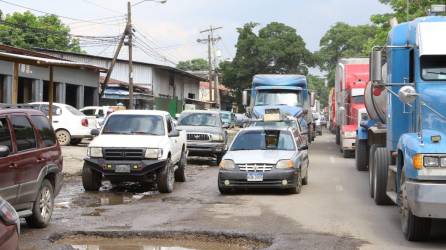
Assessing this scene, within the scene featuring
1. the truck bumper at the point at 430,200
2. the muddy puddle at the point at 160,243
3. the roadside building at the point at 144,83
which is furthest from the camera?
the roadside building at the point at 144,83

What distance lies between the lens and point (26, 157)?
9.45m

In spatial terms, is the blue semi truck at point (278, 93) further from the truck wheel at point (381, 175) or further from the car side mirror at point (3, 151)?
the car side mirror at point (3, 151)

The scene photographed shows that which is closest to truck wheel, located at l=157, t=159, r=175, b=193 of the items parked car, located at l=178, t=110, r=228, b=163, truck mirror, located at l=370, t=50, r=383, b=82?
truck mirror, located at l=370, t=50, r=383, b=82

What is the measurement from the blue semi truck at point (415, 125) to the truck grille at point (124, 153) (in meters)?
4.85

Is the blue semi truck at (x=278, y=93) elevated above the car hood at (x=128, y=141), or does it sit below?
above

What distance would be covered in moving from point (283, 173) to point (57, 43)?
4928 centimetres

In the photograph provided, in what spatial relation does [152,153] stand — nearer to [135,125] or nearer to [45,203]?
[135,125]

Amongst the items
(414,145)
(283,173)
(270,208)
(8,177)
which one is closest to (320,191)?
(283,173)

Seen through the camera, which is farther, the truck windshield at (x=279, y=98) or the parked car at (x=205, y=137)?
the truck windshield at (x=279, y=98)

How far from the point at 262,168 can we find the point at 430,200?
6.06 m

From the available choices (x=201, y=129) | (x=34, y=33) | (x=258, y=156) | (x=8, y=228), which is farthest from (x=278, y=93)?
(x=34, y=33)

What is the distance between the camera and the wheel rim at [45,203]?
32.8ft

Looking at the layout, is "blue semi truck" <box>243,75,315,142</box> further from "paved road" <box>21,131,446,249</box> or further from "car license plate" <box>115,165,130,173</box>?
"car license plate" <box>115,165,130,173</box>

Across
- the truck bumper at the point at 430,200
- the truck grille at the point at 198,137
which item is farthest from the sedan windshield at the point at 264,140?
the truck bumper at the point at 430,200
